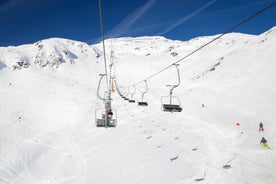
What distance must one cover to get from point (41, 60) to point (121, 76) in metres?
23.5

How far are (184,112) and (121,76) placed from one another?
36812 millimetres

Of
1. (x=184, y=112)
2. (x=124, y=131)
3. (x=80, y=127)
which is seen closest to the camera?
(x=124, y=131)

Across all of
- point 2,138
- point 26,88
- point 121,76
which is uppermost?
point 121,76

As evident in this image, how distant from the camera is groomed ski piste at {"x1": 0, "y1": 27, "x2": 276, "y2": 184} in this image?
36.4ft

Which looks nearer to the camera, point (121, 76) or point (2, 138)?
point (2, 138)

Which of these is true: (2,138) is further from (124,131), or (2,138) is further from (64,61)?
(64,61)

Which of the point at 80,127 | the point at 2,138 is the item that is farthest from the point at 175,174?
the point at 2,138

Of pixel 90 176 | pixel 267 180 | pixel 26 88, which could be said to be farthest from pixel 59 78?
pixel 267 180

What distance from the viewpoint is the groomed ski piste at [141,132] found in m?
11.1

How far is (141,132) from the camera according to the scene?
1762 centimetres

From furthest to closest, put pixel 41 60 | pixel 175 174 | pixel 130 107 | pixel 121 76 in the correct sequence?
pixel 121 76 < pixel 41 60 < pixel 130 107 < pixel 175 174

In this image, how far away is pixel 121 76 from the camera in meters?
58.5

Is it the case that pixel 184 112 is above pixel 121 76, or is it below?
below

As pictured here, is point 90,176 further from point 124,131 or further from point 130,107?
point 130,107
